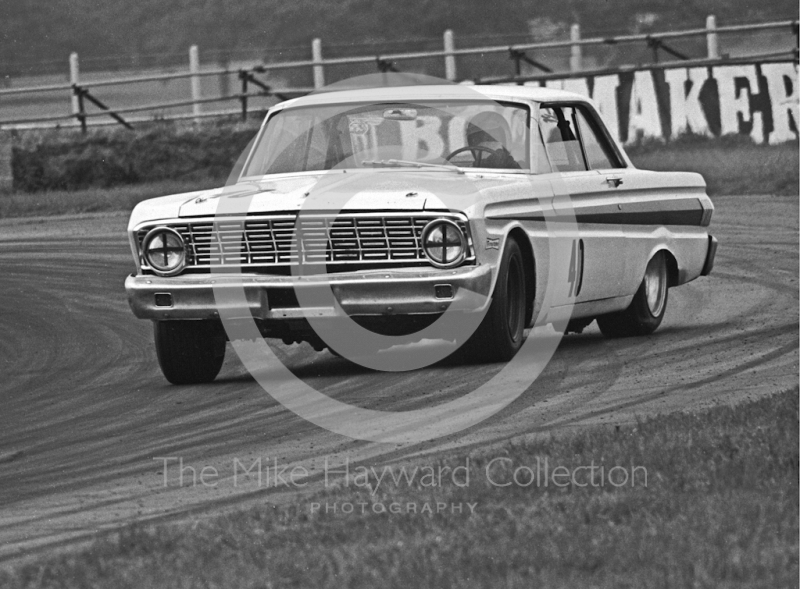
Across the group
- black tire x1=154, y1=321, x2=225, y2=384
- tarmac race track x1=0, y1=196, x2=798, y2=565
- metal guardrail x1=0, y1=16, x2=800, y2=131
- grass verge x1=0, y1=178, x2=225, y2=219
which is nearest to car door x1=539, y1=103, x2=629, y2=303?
tarmac race track x1=0, y1=196, x2=798, y2=565

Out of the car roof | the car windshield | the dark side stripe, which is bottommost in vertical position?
the dark side stripe

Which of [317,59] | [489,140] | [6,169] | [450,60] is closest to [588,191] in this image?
[489,140]

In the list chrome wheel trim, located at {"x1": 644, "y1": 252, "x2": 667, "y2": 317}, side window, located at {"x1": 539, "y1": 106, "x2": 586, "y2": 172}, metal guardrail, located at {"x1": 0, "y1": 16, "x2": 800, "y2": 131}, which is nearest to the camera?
side window, located at {"x1": 539, "y1": 106, "x2": 586, "y2": 172}

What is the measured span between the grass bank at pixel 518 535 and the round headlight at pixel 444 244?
197 centimetres

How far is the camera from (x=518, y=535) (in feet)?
15.0

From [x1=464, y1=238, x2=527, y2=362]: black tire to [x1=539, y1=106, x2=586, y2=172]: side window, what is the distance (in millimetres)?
981

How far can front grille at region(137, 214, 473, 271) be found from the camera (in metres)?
7.62

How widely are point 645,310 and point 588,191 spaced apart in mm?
1136

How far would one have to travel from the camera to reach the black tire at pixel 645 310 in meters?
9.57

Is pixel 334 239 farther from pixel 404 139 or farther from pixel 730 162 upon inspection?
pixel 730 162

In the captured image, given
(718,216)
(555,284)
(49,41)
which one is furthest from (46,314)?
(49,41)

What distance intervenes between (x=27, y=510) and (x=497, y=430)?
2.04 meters

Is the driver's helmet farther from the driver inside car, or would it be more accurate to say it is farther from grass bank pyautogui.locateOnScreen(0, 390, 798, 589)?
grass bank pyautogui.locateOnScreen(0, 390, 798, 589)

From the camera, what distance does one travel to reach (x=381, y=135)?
28.5 ft
